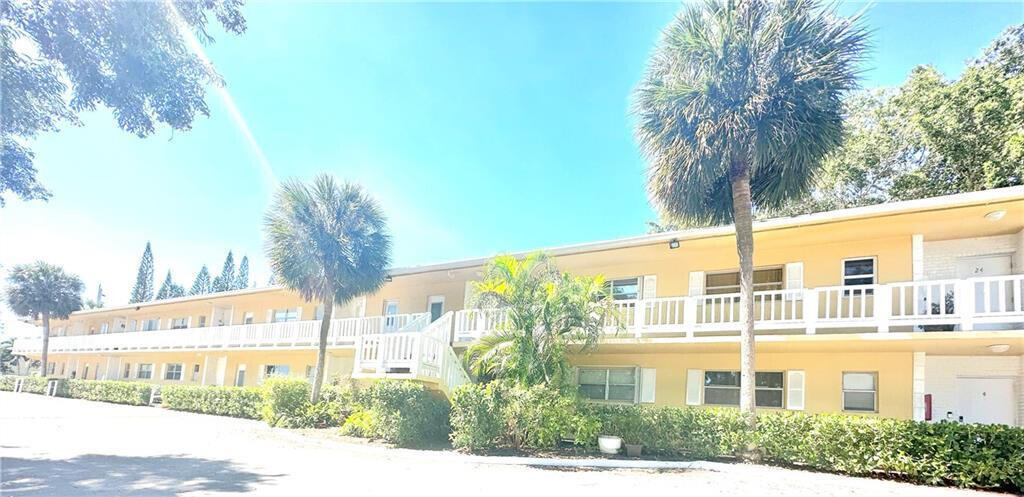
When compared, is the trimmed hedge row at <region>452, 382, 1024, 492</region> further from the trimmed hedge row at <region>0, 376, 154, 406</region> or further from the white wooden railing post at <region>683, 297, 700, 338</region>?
the trimmed hedge row at <region>0, 376, 154, 406</region>

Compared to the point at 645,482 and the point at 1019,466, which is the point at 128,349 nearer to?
the point at 645,482

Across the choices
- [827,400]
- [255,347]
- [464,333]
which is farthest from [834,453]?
[255,347]

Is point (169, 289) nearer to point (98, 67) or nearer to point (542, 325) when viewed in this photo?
point (98, 67)

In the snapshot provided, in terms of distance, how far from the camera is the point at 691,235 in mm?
15539

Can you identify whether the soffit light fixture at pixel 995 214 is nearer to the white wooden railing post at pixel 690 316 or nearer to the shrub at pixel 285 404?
the white wooden railing post at pixel 690 316

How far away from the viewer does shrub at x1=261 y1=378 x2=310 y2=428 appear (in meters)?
18.9

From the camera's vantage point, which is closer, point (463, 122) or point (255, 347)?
point (463, 122)

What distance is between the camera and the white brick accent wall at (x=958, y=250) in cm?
1342

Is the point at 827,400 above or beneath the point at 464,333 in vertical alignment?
beneath

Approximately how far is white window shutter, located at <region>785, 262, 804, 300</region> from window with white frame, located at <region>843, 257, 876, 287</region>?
0.96 m

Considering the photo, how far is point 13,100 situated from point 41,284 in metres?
35.1

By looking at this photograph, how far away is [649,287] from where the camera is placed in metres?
17.9

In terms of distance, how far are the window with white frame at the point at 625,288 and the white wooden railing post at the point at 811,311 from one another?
5528mm

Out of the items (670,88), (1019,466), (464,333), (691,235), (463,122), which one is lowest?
(1019,466)
